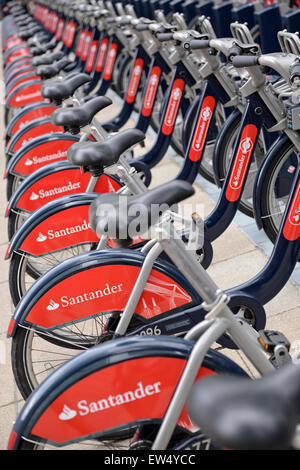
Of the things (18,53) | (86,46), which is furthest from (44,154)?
(18,53)

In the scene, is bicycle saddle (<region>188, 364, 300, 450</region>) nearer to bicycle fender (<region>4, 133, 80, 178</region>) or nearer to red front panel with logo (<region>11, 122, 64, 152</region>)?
bicycle fender (<region>4, 133, 80, 178</region>)

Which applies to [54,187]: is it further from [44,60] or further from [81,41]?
[81,41]

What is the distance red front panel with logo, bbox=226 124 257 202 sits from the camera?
293 centimetres

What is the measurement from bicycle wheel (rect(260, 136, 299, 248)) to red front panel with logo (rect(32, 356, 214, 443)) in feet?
4.87

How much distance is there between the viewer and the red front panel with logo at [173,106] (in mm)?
4141

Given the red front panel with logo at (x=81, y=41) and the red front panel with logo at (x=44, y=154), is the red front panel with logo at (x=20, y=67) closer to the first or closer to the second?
the red front panel with logo at (x=81, y=41)

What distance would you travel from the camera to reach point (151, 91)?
4.70 m

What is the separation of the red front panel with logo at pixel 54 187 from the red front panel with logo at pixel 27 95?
2.84 meters

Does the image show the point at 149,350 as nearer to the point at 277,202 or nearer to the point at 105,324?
the point at 105,324

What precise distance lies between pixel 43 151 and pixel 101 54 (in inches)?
127

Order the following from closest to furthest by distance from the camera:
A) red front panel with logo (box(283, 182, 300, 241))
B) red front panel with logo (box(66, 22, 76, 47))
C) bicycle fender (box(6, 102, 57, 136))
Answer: red front panel with logo (box(283, 182, 300, 241)), bicycle fender (box(6, 102, 57, 136)), red front panel with logo (box(66, 22, 76, 47))

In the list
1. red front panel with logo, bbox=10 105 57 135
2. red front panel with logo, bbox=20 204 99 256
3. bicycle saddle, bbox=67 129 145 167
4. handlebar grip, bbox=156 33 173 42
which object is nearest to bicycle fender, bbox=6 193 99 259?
red front panel with logo, bbox=20 204 99 256

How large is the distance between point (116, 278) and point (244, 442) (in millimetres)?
1338
